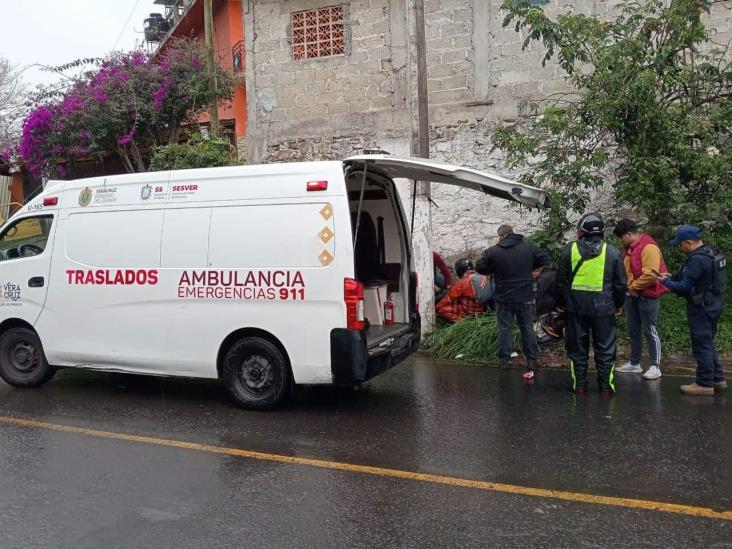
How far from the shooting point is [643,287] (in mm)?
7289

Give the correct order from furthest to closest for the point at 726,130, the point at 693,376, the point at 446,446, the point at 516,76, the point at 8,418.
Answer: the point at 516,76
the point at 726,130
the point at 693,376
the point at 8,418
the point at 446,446

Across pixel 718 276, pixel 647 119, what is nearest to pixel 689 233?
pixel 718 276

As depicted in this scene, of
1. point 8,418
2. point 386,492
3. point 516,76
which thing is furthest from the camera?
point 516,76

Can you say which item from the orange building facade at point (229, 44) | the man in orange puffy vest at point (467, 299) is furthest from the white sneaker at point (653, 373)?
the orange building facade at point (229, 44)

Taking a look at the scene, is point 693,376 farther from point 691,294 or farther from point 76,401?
point 76,401

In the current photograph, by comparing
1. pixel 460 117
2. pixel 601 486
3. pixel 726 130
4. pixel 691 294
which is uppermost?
pixel 460 117

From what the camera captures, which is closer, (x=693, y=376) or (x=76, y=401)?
(x=76, y=401)

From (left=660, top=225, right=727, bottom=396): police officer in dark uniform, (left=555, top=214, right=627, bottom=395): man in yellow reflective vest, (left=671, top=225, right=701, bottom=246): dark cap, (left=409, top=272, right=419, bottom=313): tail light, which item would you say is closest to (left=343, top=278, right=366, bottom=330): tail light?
(left=409, top=272, right=419, bottom=313): tail light

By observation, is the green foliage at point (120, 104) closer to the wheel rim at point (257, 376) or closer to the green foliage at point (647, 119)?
the green foliage at point (647, 119)

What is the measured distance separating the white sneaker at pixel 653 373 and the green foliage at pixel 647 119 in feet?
7.31

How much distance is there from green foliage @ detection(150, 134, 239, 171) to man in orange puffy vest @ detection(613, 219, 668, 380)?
7277mm

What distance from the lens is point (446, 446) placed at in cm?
527

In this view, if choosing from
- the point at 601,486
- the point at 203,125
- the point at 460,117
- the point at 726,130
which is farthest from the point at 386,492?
the point at 203,125

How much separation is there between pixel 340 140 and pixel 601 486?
9.57 metres
